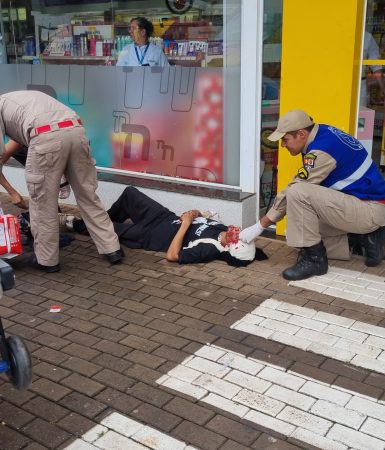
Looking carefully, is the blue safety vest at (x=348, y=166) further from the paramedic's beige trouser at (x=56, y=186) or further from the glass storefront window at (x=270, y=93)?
the paramedic's beige trouser at (x=56, y=186)

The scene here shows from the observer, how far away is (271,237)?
17.5 feet

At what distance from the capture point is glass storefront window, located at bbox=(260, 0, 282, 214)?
16.3 feet

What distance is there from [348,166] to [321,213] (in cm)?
40

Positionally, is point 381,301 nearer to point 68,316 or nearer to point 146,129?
point 68,316

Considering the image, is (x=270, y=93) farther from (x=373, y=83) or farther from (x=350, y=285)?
(x=350, y=285)

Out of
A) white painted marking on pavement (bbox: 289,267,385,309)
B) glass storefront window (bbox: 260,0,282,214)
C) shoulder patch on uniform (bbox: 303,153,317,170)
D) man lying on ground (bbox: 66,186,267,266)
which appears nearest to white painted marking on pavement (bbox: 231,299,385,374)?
white painted marking on pavement (bbox: 289,267,385,309)

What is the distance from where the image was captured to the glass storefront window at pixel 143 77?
17.7 feet

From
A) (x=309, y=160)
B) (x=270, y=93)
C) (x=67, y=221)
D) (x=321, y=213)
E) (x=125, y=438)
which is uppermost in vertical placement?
(x=270, y=93)

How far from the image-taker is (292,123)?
170 inches

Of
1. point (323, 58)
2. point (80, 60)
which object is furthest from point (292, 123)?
point (80, 60)

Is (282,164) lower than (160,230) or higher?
higher

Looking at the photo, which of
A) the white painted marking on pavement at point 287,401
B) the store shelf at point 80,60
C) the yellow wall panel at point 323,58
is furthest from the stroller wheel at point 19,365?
the store shelf at point 80,60

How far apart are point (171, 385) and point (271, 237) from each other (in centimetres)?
247

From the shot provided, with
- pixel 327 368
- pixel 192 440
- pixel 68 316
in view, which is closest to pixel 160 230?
pixel 68 316
